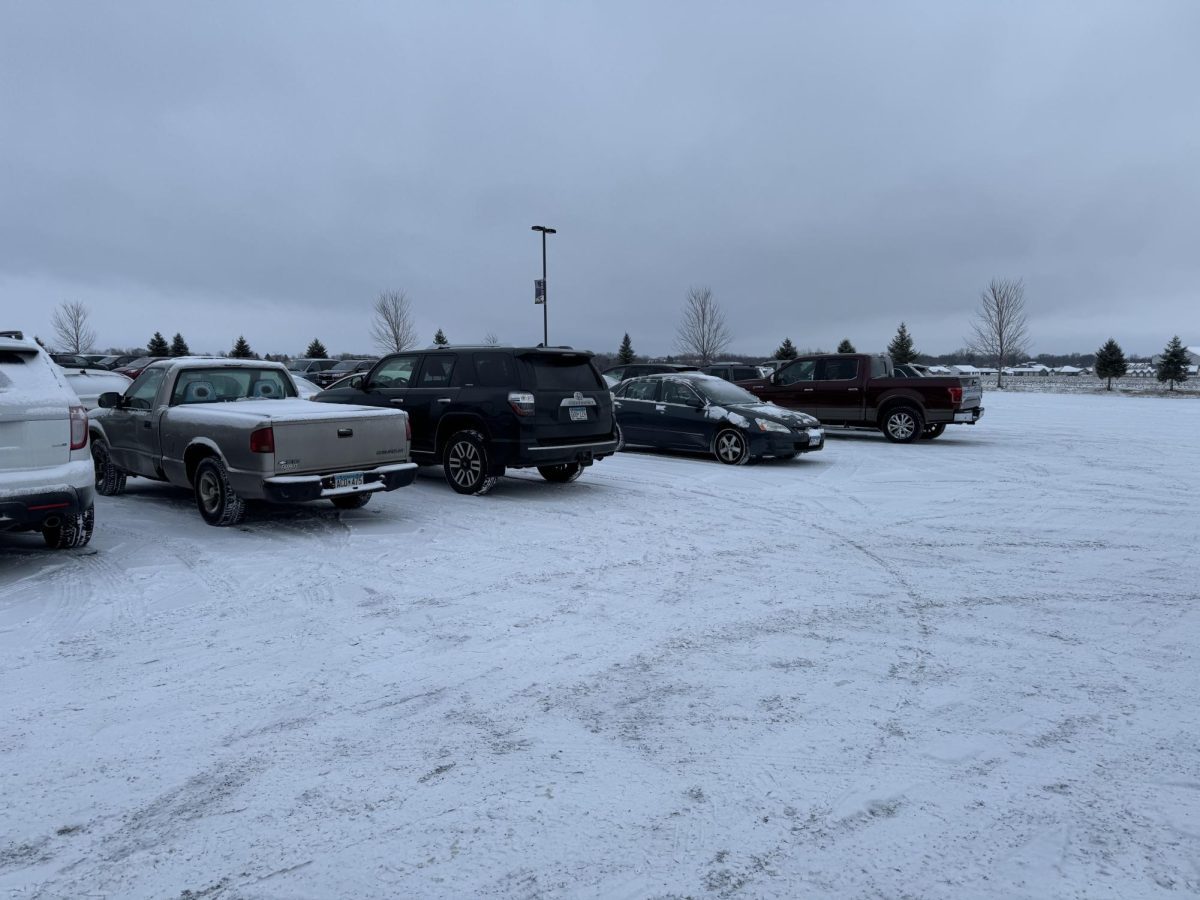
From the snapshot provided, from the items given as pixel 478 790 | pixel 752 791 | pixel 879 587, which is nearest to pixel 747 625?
pixel 879 587

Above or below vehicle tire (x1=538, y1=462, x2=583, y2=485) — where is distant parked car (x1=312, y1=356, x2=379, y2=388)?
above

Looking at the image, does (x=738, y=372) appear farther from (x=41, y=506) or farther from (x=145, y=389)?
(x=41, y=506)

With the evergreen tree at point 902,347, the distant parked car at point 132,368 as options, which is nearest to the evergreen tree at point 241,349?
the distant parked car at point 132,368

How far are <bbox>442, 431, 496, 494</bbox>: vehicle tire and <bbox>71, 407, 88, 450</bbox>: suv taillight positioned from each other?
4.24m

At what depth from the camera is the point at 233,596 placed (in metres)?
6.09

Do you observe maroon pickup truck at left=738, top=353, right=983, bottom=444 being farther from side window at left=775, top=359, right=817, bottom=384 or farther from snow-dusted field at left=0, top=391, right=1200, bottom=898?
snow-dusted field at left=0, top=391, right=1200, bottom=898

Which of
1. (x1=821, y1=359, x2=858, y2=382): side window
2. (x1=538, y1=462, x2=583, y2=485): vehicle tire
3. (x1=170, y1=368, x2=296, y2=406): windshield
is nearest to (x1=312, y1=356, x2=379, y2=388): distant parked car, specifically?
(x1=821, y1=359, x2=858, y2=382): side window

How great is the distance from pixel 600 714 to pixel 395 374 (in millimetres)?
8151

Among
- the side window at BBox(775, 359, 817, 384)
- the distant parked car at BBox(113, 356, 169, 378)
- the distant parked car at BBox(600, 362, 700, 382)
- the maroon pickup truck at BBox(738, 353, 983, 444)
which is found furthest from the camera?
the distant parked car at BBox(113, 356, 169, 378)

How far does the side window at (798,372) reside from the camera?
18.3 m

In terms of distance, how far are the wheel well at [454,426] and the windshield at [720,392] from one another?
5042mm

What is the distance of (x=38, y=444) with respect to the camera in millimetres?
6582

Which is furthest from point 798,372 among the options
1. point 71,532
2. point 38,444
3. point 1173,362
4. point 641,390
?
point 1173,362

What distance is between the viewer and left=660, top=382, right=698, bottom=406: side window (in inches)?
561
